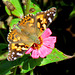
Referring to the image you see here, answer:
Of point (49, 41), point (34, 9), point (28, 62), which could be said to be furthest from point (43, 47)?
point (34, 9)

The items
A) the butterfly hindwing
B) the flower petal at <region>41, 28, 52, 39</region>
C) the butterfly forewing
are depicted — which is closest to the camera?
the butterfly hindwing

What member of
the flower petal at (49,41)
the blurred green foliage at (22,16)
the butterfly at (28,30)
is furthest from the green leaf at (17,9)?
the flower petal at (49,41)

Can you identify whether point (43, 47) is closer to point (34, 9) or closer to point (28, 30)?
point (28, 30)

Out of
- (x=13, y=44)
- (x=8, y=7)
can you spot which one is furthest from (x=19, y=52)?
(x=8, y=7)

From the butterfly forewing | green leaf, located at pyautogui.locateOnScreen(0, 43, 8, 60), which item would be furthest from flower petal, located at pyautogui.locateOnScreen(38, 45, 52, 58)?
green leaf, located at pyautogui.locateOnScreen(0, 43, 8, 60)

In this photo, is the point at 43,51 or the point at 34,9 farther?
the point at 34,9

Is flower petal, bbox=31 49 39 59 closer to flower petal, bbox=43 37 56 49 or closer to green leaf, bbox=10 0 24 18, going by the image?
flower petal, bbox=43 37 56 49

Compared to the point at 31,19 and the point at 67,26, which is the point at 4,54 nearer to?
the point at 31,19
